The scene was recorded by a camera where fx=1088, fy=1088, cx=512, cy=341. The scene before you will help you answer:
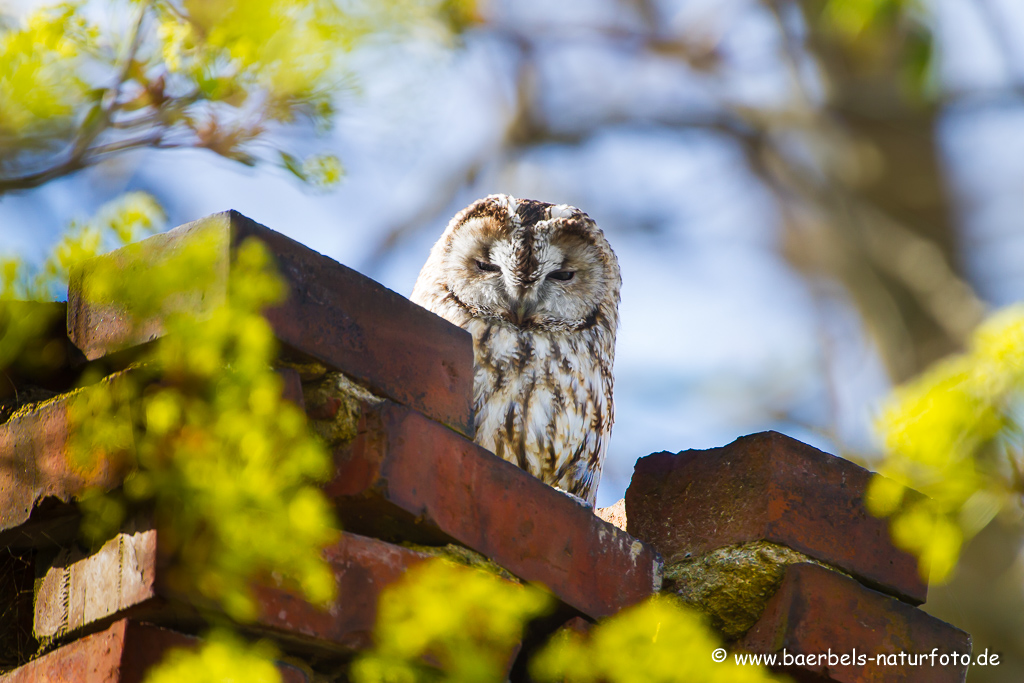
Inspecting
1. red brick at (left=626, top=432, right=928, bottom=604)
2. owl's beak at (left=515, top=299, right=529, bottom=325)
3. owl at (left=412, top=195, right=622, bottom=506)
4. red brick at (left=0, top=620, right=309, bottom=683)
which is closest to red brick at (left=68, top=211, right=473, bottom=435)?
red brick at (left=0, top=620, right=309, bottom=683)

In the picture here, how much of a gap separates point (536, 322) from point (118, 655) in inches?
73.6

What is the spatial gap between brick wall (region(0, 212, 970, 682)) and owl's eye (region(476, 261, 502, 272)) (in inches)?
55.4

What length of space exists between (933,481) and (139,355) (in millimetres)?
821

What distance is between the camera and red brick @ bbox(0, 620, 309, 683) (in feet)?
3.19

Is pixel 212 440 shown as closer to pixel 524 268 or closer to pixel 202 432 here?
pixel 202 432

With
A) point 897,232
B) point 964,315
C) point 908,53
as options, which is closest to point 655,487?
point 908,53

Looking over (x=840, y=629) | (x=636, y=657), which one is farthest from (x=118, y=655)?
(x=840, y=629)

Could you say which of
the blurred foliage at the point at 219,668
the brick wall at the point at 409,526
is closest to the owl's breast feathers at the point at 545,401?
the brick wall at the point at 409,526

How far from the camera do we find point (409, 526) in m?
1.20

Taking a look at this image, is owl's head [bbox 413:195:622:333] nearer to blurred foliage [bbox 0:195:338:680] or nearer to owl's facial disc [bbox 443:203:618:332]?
owl's facial disc [bbox 443:203:618:332]

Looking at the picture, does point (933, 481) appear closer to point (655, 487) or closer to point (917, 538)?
point (917, 538)

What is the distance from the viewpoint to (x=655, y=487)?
165cm

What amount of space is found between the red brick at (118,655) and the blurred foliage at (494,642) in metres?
0.11

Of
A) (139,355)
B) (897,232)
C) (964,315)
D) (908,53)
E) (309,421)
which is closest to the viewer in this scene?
(139,355)
